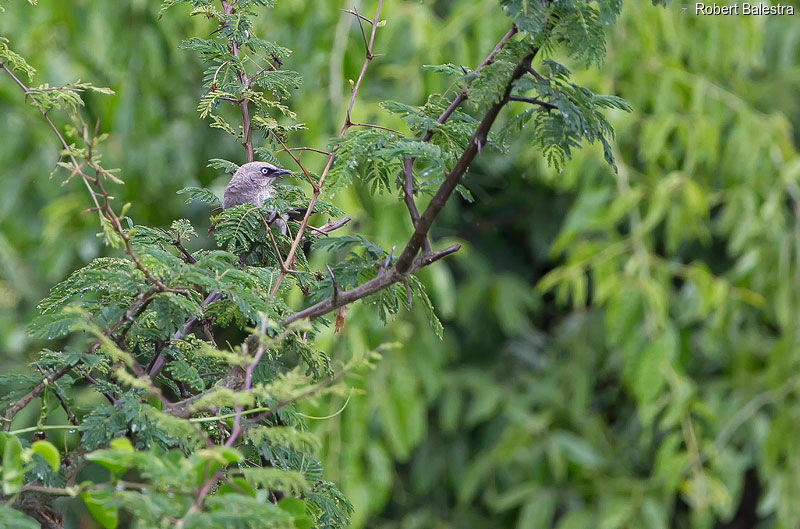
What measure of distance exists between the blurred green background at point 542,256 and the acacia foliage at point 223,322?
Result: 6.67 feet

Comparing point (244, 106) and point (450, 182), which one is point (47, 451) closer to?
point (450, 182)

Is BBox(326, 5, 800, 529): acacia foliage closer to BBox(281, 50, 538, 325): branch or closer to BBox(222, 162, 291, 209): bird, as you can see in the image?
BBox(222, 162, 291, 209): bird

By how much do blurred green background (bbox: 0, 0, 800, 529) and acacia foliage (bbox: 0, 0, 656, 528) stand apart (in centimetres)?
203

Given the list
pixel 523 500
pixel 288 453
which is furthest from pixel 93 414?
pixel 523 500

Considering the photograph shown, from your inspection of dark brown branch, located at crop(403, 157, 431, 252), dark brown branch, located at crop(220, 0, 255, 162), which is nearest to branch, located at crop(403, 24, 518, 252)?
dark brown branch, located at crop(403, 157, 431, 252)

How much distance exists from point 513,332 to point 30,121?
2.57 metres

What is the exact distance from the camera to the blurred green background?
3.73m

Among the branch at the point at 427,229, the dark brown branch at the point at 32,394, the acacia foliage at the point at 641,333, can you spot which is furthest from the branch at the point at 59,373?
the acacia foliage at the point at 641,333

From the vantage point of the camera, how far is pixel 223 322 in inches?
55.7

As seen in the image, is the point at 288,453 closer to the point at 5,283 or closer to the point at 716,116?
the point at 716,116

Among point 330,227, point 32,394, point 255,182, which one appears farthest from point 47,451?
point 255,182

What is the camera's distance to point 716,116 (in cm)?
400

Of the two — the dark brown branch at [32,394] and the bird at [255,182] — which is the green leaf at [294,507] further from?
the bird at [255,182]

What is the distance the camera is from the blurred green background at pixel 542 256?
3730 mm
